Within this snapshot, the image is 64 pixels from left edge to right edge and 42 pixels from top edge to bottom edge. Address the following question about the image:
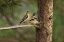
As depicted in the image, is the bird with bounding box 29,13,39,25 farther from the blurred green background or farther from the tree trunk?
the blurred green background

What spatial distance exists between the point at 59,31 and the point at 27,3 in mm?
556

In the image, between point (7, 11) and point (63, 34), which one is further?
point (63, 34)

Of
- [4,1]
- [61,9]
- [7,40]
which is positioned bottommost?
[7,40]

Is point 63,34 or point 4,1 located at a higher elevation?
point 4,1

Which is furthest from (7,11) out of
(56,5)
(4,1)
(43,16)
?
(56,5)

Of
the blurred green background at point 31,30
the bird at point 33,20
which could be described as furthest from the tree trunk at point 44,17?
the blurred green background at point 31,30

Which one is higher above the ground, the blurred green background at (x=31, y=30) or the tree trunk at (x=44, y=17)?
the tree trunk at (x=44, y=17)

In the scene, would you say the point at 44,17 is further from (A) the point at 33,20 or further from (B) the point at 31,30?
(B) the point at 31,30

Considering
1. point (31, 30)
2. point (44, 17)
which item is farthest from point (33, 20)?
point (31, 30)

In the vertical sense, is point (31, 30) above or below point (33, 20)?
below

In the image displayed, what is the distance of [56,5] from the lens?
4.50m

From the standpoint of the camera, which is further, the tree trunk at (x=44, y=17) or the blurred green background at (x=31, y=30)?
the blurred green background at (x=31, y=30)

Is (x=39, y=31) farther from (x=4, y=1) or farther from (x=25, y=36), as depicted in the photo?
(x=25, y=36)

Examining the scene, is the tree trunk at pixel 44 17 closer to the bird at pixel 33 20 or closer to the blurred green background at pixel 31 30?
the bird at pixel 33 20
